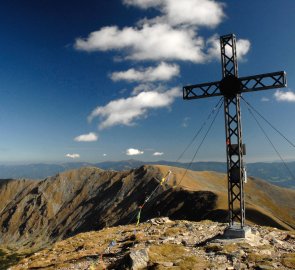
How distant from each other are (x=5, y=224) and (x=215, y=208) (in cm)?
14798

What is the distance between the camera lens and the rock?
62.5 feet

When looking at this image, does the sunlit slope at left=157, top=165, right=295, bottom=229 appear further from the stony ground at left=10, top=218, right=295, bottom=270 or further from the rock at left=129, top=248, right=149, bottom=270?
the rock at left=129, top=248, right=149, bottom=270

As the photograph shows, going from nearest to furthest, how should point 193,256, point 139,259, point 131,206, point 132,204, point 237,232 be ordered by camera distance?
point 139,259, point 193,256, point 237,232, point 131,206, point 132,204

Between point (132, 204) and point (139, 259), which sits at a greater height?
point (139, 259)

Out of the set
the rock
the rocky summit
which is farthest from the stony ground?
the rocky summit

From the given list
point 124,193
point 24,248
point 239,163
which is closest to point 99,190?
point 124,193

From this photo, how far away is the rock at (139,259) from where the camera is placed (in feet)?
62.5

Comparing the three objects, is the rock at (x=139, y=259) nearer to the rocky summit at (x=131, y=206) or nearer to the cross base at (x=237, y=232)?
the cross base at (x=237, y=232)

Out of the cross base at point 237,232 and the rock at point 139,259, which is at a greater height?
the cross base at point 237,232

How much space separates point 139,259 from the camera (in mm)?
19453

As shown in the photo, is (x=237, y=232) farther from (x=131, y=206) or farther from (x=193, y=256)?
(x=131, y=206)

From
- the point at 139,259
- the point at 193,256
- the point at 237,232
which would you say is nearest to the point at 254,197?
the point at 237,232

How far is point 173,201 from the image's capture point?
391 feet

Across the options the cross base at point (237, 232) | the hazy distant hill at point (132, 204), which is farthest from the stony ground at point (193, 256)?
the hazy distant hill at point (132, 204)
